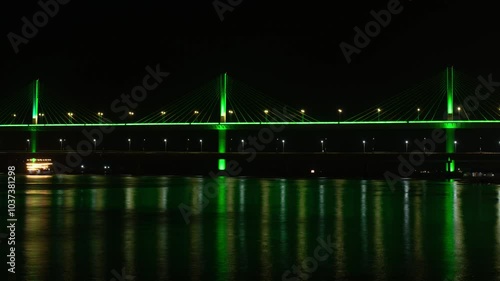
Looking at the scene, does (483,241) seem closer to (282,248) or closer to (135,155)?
(282,248)

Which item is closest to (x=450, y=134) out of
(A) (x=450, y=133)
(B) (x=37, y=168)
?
(A) (x=450, y=133)

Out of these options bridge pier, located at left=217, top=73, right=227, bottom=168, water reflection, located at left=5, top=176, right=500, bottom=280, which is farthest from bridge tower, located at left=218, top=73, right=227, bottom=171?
water reflection, located at left=5, top=176, right=500, bottom=280

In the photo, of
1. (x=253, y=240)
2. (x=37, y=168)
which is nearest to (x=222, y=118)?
(x=37, y=168)

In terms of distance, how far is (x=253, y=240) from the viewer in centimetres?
1450

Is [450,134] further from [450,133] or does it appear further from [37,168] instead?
[37,168]

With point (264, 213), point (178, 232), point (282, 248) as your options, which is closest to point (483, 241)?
point (282, 248)

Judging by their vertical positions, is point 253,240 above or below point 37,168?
below

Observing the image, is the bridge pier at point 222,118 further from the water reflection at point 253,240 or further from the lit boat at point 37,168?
the water reflection at point 253,240

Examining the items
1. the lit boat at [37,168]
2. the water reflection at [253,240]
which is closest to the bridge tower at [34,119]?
the lit boat at [37,168]

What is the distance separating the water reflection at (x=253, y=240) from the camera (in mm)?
11055

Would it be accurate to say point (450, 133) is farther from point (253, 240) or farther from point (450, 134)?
point (253, 240)

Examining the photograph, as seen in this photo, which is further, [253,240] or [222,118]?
[222,118]

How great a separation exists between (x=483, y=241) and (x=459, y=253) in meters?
1.87

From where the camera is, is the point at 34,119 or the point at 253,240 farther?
the point at 34,119
